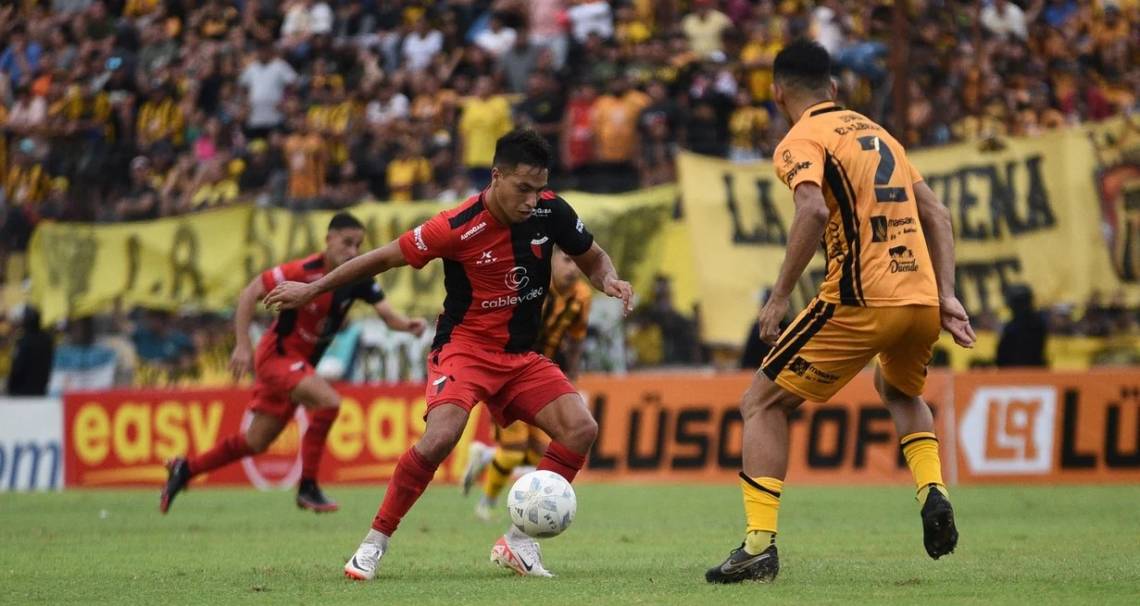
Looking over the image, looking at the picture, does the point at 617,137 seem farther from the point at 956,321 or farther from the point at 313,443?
the point at 956,321

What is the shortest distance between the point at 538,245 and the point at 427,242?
63 cm

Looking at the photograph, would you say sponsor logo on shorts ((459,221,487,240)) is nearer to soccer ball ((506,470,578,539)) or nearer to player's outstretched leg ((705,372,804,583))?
soccer ball ((506,470,578,539))

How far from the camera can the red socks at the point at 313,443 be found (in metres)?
14.4

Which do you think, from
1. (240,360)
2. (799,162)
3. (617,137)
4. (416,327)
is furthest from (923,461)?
(617,137)

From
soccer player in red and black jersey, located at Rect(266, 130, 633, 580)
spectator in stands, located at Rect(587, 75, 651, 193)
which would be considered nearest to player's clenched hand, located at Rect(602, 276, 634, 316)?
soccer player in red and black jersey, located at Rect(266, 130, 633, 580)

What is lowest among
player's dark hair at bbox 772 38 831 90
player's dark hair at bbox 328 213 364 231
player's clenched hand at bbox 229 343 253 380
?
player's clenched hand at bbox 229 343 253 380

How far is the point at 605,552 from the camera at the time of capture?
34.1 feet

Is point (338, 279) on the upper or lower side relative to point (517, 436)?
upper

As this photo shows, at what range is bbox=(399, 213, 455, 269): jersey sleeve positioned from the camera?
8609 mm

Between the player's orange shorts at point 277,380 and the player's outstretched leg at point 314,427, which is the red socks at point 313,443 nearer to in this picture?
the player's outstretched leg at point 314,427

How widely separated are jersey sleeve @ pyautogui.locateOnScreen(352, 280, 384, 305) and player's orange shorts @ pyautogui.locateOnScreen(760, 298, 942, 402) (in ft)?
19.9

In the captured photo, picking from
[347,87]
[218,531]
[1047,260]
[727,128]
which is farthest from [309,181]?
[218,531]

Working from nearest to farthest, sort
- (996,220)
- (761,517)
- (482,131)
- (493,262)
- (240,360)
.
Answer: (761,517) → (493,262) → (240,360) → (996,220) → (482,131)

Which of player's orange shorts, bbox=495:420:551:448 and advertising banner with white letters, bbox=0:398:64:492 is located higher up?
player's orange shorts, bbox=495:420:551:448
